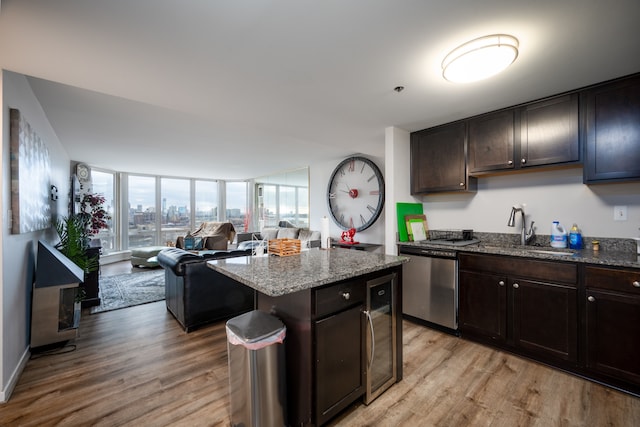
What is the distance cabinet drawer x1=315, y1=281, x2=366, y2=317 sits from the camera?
1400 mm

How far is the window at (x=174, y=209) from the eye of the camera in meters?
7.54

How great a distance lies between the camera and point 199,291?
9.07ft

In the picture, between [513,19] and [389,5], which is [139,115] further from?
[513,19]

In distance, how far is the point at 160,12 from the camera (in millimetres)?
1277

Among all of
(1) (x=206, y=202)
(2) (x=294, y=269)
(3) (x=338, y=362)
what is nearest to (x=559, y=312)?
(3) (x=338, y=362)

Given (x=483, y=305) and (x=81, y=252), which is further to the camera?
(x=81, y=252)

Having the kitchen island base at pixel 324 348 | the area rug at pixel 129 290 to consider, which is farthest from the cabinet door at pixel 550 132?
the area rug at pixel 129 290

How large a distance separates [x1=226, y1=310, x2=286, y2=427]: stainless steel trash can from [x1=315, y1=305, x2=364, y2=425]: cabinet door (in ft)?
0.69

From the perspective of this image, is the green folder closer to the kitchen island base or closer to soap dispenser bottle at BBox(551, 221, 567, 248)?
soap dispenser bottle at BBox(551, 221, 567, 248)

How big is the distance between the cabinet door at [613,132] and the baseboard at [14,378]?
4.56 metres

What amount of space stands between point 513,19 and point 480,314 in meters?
2.32

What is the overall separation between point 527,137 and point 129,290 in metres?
5.61

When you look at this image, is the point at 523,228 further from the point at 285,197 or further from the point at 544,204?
the point at 285,197

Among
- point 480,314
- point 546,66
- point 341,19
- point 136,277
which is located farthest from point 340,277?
point 136,277
